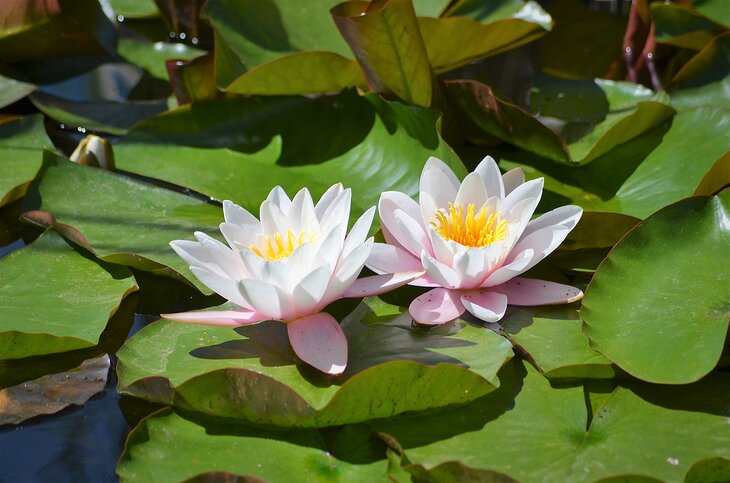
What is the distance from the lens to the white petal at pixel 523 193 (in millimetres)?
1454

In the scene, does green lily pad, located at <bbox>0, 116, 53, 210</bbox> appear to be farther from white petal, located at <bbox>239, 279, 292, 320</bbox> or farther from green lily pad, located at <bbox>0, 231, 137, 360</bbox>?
white petal, located at <bbox>239, 279, 292, 320</bbox>

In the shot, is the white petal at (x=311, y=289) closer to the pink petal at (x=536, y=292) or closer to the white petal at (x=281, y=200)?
the white petal at (x=281, y=200)

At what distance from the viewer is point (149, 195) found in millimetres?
1813

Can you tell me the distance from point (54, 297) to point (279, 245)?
0.49m

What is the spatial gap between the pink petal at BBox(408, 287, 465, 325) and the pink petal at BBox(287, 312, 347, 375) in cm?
15

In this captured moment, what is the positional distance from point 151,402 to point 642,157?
118 cm

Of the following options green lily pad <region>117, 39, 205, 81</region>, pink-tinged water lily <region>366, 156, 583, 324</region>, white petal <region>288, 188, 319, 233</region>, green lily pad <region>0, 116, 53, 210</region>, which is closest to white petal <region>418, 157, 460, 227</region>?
pink-tinged water lily <region>366, 156, 583, 324</region>

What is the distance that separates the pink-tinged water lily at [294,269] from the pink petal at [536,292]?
0.19m

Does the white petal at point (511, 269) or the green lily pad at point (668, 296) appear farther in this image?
the white petal at point (511, 269)

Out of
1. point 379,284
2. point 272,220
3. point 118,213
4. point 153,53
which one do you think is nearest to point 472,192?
point 379,284

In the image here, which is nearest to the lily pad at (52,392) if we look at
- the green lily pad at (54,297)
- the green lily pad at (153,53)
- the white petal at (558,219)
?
the green lily pad at (54,297)

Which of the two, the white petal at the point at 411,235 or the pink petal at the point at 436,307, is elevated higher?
the white petal at the point at 411,235

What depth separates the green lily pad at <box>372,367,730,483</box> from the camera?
1131 mm

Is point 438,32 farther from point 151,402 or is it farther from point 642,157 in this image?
point 151,402
